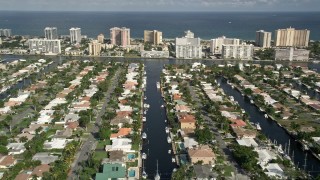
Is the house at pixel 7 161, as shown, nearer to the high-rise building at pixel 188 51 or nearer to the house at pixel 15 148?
the house at pixel 15 148

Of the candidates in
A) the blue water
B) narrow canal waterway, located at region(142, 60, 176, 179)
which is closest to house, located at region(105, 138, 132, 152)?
narrow canal waterway, located at region(142, 60, 176, 179)

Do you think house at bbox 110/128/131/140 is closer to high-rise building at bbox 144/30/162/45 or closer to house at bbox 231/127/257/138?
house at bbox 231/127/257/138

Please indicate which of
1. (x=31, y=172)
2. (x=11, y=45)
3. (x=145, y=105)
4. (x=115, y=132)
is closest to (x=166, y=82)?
(x=145, y=105)

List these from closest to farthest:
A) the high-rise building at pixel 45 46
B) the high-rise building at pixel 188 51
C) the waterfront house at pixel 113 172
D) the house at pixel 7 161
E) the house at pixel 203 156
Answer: the waterfront house at pixel 113 172 → the house at pixel 7 161 → the house at pixel 203 156 → the high-rise building at pixel 188 51 → the high-rise building at pixel 45 46

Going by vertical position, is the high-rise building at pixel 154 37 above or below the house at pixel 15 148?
above

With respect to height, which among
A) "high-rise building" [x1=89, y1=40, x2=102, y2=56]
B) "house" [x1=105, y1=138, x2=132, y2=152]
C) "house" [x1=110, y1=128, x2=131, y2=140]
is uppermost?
"high-rise building" [x1=89, y1=40, x2=102, y2=56]

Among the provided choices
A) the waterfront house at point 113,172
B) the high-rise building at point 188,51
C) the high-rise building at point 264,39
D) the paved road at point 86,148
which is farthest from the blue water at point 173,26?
the waterfront house at point 113,172

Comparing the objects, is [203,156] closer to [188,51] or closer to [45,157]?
[45,157]
